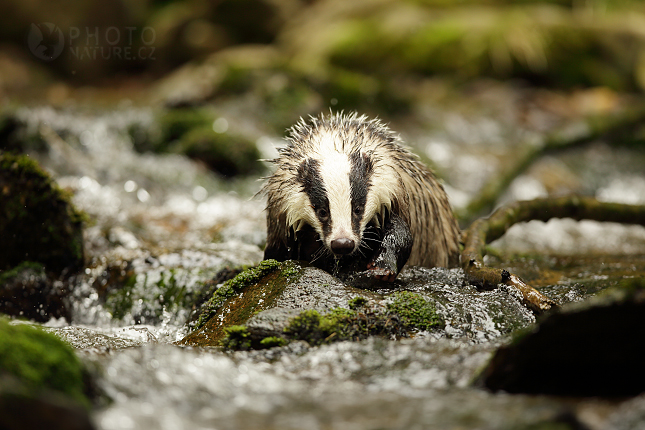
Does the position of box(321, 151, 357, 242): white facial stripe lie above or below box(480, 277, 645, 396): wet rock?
above

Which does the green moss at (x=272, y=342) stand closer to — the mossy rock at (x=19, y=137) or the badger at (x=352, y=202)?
the badger at (x=352, y=202)

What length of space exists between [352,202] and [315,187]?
11.3 inches

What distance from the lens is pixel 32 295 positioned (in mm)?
5086

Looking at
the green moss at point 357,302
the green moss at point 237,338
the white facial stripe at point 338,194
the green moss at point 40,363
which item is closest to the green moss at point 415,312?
the green moss at point 357,302

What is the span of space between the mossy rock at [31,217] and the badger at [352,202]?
85.3 inches

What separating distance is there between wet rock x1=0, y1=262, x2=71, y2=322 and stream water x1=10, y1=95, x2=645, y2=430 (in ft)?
0.45

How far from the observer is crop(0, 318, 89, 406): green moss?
2162 mm

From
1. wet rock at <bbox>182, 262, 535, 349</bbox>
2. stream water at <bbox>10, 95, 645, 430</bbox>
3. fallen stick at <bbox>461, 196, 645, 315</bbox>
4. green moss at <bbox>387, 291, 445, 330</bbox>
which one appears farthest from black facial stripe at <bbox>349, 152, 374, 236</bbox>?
fallen stick at <bbox>461, 196, 645, 315</bbox>

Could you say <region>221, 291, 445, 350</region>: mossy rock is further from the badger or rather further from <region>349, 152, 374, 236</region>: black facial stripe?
<region>349, 152, 374, 236</region>: black facial stripe

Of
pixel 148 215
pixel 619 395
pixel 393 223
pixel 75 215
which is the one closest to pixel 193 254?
pixel 75 215

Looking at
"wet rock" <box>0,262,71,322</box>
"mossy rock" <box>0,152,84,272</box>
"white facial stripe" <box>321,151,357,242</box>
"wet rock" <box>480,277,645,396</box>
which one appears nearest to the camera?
"wet rock" <box>480,277,645,396</box>

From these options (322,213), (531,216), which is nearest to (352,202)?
(322,213)

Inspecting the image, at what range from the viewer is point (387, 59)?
44.7 ft

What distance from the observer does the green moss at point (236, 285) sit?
3.96m
